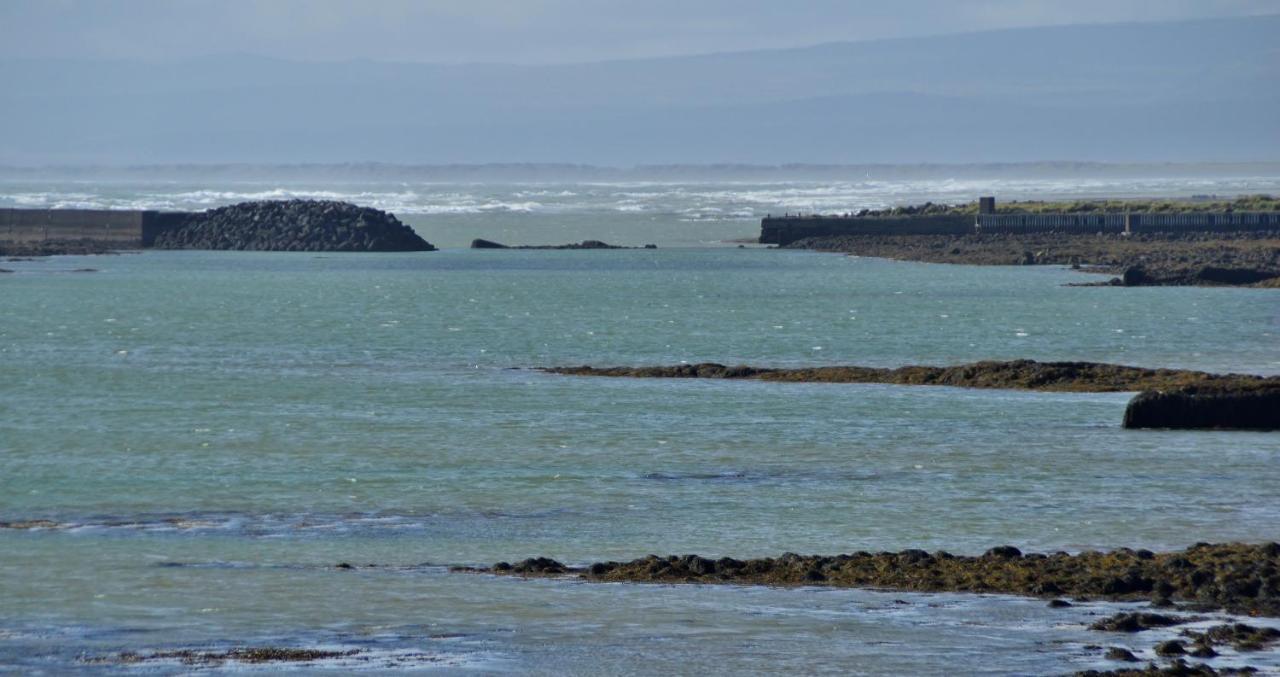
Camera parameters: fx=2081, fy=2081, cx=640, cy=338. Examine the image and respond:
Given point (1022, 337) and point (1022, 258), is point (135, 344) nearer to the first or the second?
point (1022, 337)

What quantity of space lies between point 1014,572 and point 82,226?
89.8 meters

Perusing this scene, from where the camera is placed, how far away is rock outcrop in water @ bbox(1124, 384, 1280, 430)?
2598cm

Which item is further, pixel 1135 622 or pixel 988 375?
pixel 988 375

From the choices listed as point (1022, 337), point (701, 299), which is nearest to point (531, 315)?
point (701, 299)

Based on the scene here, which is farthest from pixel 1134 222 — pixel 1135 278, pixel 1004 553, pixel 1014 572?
pixel 1014 572

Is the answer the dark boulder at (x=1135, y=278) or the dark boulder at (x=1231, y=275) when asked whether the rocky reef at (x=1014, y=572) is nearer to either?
the dark boulder at (x=1231, y=275)

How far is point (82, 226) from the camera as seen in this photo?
10050 centimetres

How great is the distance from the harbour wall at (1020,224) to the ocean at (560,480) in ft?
121

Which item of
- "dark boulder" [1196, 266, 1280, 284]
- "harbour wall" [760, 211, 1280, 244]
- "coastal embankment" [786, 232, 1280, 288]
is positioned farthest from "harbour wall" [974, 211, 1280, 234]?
"dark boulder" [1196, 266, 1280, 284]

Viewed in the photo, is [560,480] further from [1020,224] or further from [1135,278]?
[1020,224]

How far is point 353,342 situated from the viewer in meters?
43.7

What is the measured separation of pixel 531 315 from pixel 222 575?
3533 cm

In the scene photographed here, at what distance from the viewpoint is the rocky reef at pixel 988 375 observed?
30906mm

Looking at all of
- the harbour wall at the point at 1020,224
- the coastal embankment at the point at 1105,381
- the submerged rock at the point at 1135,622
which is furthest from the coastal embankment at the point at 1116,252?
the submerged rock at the point at 1135,622
